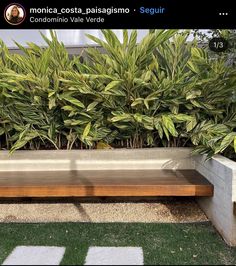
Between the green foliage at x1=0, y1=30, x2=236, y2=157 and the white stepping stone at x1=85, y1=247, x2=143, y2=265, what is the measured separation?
1386 millimetres

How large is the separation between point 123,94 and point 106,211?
4.14 ft

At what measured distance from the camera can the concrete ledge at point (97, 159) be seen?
144 inches

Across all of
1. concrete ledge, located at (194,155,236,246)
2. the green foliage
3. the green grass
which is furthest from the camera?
the green foliage

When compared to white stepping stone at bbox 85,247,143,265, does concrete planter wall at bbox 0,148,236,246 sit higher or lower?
higher

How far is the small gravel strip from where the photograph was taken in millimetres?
3043

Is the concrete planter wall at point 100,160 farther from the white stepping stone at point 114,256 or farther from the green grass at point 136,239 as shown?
the white stepping stone at point 114,256

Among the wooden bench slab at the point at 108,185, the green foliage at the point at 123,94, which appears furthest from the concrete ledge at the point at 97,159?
the wooden bench slab at the point at 108,185

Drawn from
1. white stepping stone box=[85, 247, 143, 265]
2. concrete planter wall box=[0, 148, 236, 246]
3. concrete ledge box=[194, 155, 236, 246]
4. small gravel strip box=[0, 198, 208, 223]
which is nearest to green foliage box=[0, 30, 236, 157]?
concrete planter wall box=[0, 148, 236, 246]
